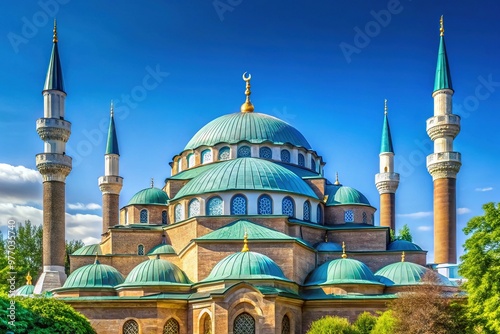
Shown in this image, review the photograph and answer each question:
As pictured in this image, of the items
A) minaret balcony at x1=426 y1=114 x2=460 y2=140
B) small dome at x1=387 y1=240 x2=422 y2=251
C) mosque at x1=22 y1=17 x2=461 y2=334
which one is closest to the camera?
mosque at x1=22 y1=17 x2=461 y2=334

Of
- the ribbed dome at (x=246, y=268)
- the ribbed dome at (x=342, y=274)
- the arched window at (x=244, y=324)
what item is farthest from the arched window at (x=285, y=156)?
the arched window at (x=244, y=324)

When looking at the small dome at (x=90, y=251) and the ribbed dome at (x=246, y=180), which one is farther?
the small dome at (x=90, y=251)

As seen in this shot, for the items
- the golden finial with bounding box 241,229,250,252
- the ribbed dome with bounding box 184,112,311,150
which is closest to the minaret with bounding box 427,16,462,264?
the ribbed dome with bounding box 184,112,311,150

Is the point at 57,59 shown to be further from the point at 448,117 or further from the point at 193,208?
the point at 448,117

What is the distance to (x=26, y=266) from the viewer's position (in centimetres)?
4641

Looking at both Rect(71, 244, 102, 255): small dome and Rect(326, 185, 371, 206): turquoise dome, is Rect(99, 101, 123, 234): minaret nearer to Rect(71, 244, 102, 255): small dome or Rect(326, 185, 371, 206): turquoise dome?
Rect(71, 244, 102, 255): small dome

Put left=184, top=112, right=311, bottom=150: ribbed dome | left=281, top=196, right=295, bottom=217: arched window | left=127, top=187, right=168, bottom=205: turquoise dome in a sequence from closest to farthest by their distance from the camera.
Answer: left=281, top=196, right=295, bottom=217: arched window
left=127, top=187, right=168, bottom=205: turquoise dome
left=184, top=112, right=311, bottom=150: ribbed dome

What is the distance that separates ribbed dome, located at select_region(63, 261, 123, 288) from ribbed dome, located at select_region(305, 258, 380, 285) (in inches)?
306

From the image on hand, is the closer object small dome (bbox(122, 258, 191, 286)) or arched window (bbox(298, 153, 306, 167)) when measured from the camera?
small dome (bbox(122, 258, 191, 286))

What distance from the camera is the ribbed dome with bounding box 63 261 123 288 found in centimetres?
2875

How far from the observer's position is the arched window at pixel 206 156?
37.1m

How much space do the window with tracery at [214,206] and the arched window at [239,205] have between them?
510mm

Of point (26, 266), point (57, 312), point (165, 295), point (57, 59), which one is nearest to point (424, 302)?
point (165, 295)

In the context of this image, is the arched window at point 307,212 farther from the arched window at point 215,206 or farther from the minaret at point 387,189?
the minaret at point 387,189
